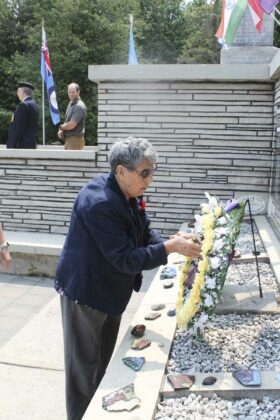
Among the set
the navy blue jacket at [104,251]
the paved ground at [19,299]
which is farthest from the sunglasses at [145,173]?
the paved ground at [19,299]

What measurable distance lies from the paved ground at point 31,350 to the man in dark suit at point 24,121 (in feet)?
7.84

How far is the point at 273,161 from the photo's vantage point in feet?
20.6

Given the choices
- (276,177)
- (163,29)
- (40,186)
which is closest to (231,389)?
(276,177)

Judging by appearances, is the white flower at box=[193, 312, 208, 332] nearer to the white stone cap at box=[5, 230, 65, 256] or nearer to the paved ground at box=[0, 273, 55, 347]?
the paved ground at box=[0, 273, 55, 347]

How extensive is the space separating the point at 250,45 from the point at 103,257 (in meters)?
5.62

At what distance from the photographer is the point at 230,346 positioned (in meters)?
2.86

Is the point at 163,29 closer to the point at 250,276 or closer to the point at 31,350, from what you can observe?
the point at 250,276

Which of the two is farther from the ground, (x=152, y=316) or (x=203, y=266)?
(x=203, y=266)

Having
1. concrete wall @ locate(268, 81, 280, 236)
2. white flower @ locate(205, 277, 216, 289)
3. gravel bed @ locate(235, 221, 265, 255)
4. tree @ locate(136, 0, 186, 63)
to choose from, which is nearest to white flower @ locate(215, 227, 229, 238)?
white flower @ locate(205, 277, 216, 289)

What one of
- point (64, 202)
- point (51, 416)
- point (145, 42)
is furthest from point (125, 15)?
point (51, 416)

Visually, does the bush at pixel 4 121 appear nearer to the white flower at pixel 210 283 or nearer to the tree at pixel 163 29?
the tree at pixel 163 29

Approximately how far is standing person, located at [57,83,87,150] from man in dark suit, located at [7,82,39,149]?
475 millimetres

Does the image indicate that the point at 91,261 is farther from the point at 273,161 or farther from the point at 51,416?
A: the point at 273,161

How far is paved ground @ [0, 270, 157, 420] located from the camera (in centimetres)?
331
